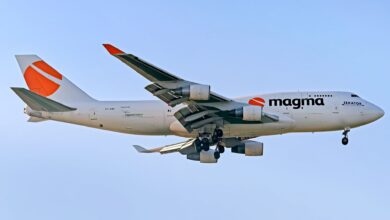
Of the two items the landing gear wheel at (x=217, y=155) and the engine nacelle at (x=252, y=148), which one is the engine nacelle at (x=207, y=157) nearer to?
the landing gear wheel at (x=217, y=155)

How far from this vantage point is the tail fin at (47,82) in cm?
6044

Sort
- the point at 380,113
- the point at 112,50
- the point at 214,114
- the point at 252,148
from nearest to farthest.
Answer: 1. the point at 112,50
2. the point at 214,114
3. the point at 380,113
4. the point at 252,148

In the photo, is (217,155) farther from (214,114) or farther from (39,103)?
(39,103)

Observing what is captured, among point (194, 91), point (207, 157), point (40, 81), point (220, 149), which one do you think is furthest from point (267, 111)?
point (40, 81)

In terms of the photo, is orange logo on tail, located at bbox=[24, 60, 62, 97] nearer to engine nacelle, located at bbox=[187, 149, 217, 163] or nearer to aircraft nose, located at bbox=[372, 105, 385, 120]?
engine nacelle, located at bbox=[187, 149, 217, 163]

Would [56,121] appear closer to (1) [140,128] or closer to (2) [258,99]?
(1) [140,128]

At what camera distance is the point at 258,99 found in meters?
57.8

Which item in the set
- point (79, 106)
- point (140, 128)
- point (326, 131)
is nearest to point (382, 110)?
point (326, 131)

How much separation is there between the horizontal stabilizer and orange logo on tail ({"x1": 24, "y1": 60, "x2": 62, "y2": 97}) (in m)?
2.84

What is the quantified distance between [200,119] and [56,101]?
1072 centimetres

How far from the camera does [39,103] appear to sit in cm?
5719

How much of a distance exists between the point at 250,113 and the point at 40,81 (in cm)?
1642

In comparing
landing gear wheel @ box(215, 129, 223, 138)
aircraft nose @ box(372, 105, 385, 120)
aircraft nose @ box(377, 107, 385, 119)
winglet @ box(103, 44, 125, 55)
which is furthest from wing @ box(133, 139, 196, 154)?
winglet @ box(103, 44, 125, 55)

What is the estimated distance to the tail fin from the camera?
60438mm
